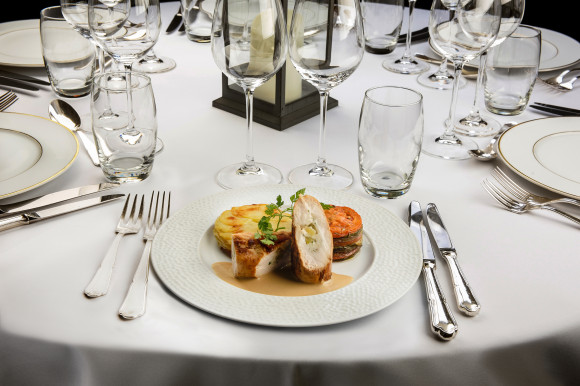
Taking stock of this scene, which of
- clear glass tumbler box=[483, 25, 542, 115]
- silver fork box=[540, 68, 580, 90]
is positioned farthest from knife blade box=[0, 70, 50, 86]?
silver fork box=[540, 68, 580, 90]

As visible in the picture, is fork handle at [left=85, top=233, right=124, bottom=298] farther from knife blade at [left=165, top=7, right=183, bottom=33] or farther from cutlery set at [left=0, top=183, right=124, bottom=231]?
knife blade at [left=165, top=7, right=183, bottom=33]

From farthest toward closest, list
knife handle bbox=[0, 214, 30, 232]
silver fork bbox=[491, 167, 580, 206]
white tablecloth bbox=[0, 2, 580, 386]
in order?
1. silver fork bbox=[491, 167, 580, 206]
2. knife handle bbox=[0, 214, 30, 232]
3. white tablecloth bbox=[0, 2, 580, 386]

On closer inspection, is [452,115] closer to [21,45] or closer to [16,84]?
[16,84]

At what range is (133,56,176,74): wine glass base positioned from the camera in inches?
71.7

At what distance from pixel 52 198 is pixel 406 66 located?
45.4 inches

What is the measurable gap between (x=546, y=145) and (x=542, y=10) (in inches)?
102

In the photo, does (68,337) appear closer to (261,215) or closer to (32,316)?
(32,316)

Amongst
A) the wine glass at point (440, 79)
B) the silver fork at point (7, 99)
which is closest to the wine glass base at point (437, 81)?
the wine glass at point (440, 79)

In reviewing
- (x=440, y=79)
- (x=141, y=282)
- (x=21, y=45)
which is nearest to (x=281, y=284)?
(x=141, y=282)

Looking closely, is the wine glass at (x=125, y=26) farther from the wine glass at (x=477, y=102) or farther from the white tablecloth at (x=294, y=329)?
the wine glass at (x=477, y=102)

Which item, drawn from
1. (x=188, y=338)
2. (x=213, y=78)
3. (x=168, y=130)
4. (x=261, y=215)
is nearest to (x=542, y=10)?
(x=213, y=78)

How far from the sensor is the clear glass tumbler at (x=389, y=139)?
112 cm

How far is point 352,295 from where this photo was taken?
0.88 metres

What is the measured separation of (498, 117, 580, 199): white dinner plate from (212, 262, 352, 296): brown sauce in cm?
51
